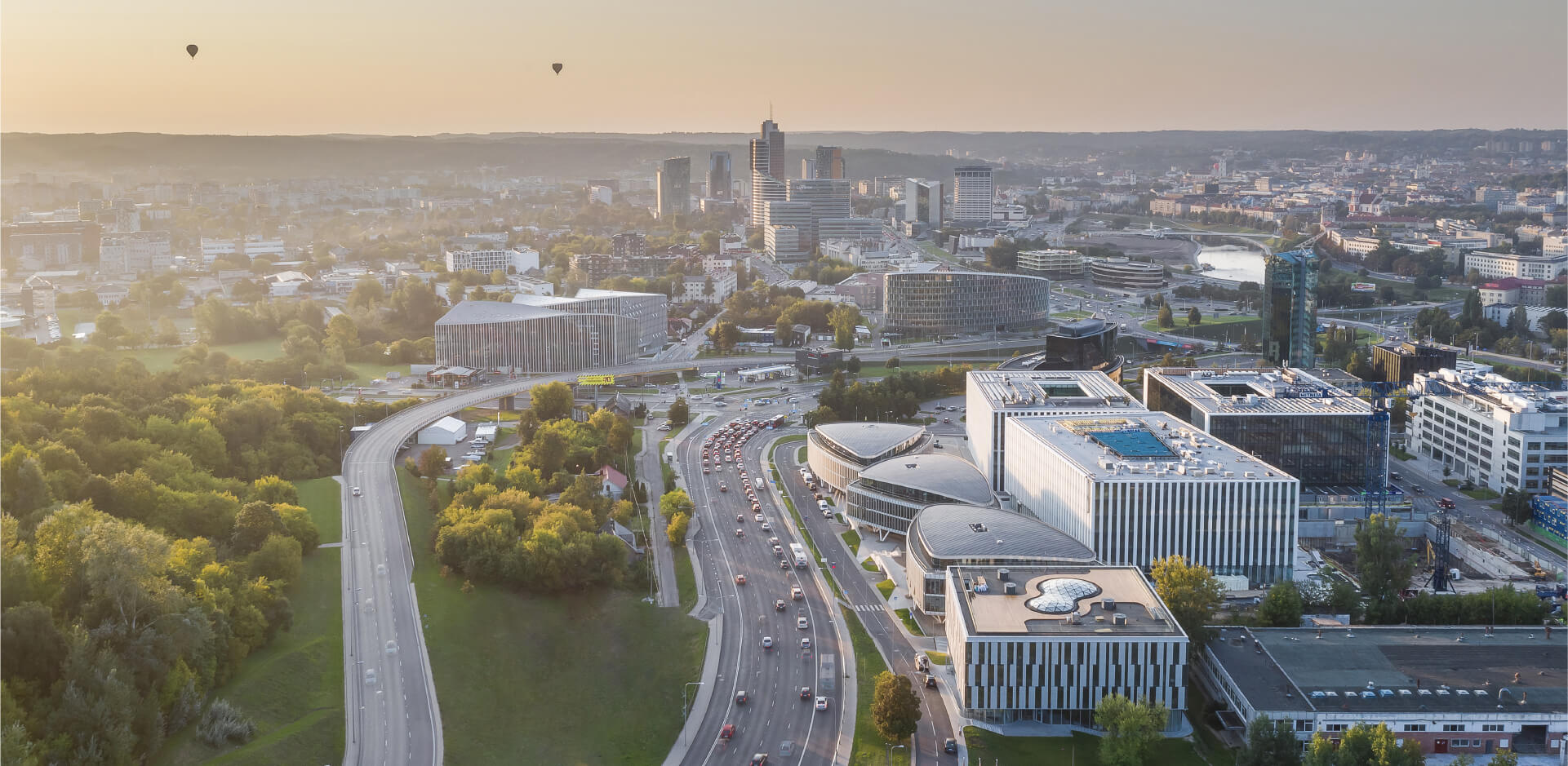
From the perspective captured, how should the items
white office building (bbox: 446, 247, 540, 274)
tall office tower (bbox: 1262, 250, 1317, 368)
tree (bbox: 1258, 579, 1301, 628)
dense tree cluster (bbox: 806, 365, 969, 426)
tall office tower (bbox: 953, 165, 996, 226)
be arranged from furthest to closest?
tall office tower (bbox: 953, 165, 996, 226) → white office building (bbox: 446, 247, 540, 274) → tall office tower (bbox: 1262, 250, 1317, 368) → dense tree cluster (bbox: 806, 365, 969, 426) → tree (bbox: 1258, 579, 1301, 628)

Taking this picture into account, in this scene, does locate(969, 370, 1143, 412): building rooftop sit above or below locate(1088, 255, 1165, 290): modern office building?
below

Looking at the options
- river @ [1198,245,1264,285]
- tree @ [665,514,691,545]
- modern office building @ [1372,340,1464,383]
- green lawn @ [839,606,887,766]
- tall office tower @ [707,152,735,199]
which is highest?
tall office tower @ [707,152,735,199]

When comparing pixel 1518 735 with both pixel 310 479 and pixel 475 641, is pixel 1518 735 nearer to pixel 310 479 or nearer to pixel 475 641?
pixel 475 641

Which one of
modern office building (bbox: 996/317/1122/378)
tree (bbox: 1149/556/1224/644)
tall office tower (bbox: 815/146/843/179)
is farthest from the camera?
tall office tower (bbox: 815/146/843/179)

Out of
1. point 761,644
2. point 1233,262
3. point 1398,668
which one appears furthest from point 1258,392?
point 1233,262

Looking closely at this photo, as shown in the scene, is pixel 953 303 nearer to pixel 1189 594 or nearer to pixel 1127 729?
pixel 1189 594

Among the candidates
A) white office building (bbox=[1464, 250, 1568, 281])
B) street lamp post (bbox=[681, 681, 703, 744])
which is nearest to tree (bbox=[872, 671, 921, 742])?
street lamp post (bbox=[681, 681, 703, 744])

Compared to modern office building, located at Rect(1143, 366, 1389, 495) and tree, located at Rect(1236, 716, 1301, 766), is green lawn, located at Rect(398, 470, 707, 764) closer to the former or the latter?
tree, located at Rect(1236, 716, 1301, 766)

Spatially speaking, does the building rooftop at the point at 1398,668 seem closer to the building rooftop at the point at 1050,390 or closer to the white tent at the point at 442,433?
the building rooftop at the point at 1050,390
